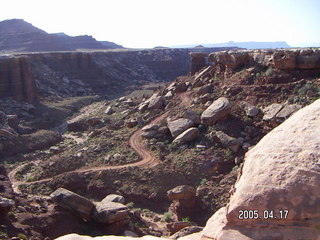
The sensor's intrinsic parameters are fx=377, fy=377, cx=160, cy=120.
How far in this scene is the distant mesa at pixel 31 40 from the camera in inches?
4129

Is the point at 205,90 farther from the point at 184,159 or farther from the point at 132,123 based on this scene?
the point at 184,159

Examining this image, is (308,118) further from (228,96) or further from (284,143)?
(228,96)

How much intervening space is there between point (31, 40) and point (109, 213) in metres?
101

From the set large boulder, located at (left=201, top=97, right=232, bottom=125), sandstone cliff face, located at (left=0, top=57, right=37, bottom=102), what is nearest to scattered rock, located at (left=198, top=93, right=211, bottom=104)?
large boulder, located at (left=201, top=97, right=232, bottom=125)

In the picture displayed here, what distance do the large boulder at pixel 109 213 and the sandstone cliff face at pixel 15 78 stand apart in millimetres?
34543

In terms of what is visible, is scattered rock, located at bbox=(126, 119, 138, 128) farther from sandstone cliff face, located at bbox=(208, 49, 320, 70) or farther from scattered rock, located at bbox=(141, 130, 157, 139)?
sandstone cliff face, located at bbox=(208, 49, 320, 70)

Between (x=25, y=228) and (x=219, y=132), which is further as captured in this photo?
(x=219, y=132)

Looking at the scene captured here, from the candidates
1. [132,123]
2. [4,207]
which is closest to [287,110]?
[132,123]

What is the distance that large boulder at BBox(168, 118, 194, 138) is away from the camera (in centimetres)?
2525

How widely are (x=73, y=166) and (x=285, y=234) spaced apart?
1989 centimetres

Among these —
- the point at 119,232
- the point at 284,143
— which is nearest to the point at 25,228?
the point at 119,232

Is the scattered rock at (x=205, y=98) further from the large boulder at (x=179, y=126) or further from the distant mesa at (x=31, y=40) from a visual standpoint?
the distant mesa at (x=31, y=40)

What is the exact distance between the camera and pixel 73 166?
24.6 meters

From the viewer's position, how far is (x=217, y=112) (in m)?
24.5
